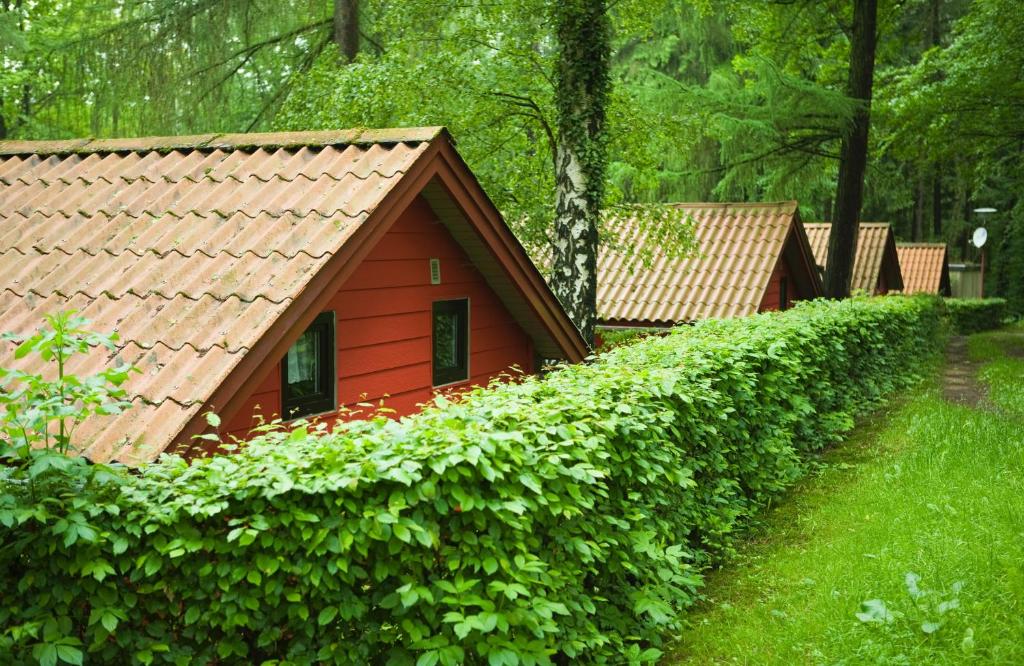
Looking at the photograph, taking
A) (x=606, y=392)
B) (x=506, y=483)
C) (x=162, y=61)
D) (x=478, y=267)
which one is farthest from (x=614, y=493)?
(x=162, y=61)

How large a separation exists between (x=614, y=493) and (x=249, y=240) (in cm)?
371

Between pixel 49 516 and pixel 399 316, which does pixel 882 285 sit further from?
pixel 49 516

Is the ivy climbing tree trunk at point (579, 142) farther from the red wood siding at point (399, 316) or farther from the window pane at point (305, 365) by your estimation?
the window pane at point (305, 365)

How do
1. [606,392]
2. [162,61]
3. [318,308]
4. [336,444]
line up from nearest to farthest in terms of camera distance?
[336,444], [606,392], [318,308], [162,61]

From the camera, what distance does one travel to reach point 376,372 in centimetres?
929

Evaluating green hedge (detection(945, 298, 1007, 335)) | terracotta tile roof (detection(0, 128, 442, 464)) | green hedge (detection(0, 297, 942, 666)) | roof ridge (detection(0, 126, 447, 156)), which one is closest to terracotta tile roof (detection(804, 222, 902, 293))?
green hedge (detection(945, 298, 1007, 335))

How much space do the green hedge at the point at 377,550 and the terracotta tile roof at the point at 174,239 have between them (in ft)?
5.27

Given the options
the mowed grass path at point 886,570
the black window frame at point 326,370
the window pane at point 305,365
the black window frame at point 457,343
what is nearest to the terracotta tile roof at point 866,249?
the mowed grass path at point 886,570

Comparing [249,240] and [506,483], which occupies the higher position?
[249,240]

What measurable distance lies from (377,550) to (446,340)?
6.21 m

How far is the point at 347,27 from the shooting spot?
63.6 ft

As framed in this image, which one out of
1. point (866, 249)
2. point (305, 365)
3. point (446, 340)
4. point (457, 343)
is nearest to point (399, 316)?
point (446, 340)

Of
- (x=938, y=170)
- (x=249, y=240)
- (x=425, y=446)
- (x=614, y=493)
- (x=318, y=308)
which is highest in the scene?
(x=938, y=170)

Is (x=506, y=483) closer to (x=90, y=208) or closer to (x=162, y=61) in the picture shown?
(x=90, y=208)
